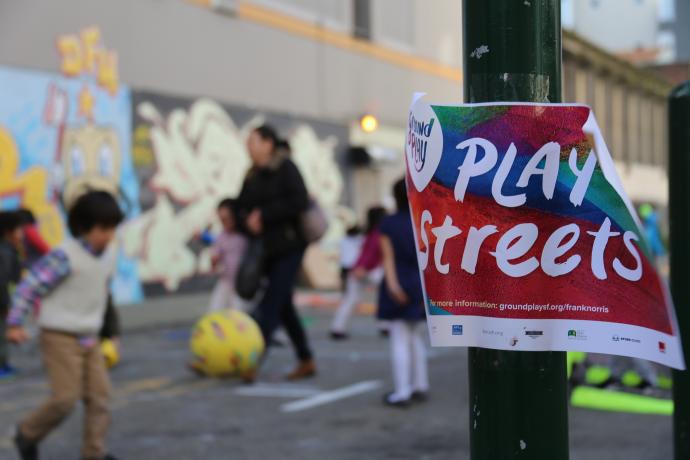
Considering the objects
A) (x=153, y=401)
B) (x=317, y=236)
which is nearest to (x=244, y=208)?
(x=317, y=236)

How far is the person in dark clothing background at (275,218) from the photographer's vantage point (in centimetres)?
727

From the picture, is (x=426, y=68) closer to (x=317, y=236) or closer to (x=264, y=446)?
(x=317, y=236)

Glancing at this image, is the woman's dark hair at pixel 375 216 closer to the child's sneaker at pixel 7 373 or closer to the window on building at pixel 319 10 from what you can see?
the child's sneaker at pixel 7 373

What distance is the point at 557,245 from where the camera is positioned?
2.26 metres

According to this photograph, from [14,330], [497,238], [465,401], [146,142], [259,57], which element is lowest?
[465,401]

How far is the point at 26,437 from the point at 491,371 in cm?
323

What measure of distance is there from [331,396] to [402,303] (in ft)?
3.02

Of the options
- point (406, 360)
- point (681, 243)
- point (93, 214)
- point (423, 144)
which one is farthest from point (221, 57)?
point (423, 144)

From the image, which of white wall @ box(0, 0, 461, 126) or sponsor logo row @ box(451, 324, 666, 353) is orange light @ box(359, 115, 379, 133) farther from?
sponsor logo row @ box(451, 324, 666, 353)

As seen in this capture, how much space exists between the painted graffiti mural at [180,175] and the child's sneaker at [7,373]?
17.4ft

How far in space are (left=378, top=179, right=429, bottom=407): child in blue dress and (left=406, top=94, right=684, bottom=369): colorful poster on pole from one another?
14.2 ft

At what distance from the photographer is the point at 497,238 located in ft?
7.48

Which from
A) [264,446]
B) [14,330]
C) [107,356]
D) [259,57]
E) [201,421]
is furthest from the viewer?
[259,57]

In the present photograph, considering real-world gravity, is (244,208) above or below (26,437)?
above
